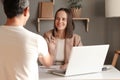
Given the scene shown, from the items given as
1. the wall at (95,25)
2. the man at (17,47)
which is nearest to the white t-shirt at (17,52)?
the man at (17,47)

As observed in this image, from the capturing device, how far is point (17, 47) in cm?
140

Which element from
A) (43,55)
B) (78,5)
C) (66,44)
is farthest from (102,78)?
(78,5)

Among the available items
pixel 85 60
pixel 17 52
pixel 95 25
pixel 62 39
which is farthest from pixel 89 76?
pixel 95 25

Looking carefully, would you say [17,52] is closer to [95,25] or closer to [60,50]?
[60,50]

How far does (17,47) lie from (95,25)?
2.66m

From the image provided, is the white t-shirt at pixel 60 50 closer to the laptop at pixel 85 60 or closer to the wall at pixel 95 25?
the laptop at pixel 85 60

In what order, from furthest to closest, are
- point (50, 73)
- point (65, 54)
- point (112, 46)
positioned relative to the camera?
1. point (112, 46)
2. point (65, 54)
3. point (50, 73)

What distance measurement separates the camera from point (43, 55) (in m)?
1.53

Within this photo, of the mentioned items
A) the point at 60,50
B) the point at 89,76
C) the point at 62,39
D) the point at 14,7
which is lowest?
the point at 89,76

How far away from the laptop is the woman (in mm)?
655

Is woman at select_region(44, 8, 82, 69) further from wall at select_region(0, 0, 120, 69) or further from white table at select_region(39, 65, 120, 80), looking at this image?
wall at select_region(0, 0, 120, 69)

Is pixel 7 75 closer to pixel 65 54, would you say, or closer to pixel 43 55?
pixel 43 55

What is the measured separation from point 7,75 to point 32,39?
0.85 ft

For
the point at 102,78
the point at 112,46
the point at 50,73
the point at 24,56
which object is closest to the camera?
the point at 24,56
